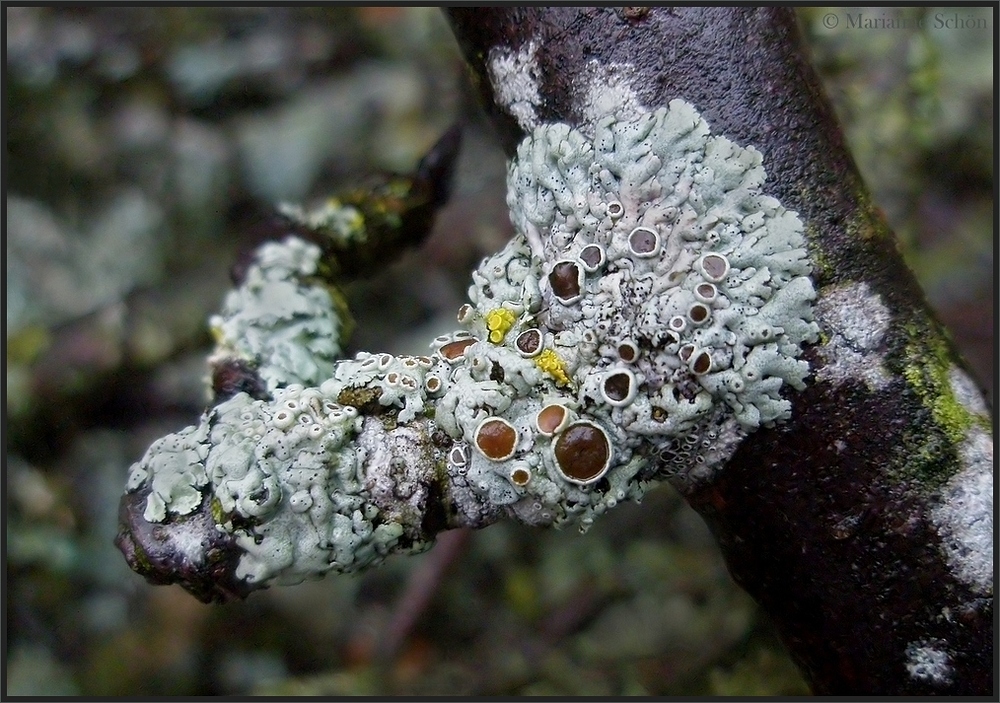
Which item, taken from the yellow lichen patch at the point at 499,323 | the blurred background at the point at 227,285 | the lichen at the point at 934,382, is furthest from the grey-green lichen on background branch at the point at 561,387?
the blurred background at the point at 227,285

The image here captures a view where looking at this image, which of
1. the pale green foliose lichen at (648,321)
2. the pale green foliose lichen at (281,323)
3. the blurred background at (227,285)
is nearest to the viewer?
the pale green foliose lichen at (648,321)

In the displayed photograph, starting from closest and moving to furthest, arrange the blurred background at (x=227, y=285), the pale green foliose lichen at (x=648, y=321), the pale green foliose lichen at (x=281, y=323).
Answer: the pale green foliose lichen at (x=648, y=321) < the pale green foliose lichen at (x=281, y=323) < the blurred background at (x=227, y=285)

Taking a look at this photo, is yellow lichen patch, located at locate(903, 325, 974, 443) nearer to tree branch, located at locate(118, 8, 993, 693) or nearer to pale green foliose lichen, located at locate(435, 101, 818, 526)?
tree branch, located at locate(118, 8, 993, 693)

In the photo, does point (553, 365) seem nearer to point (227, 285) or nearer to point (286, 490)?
point (286, 490)

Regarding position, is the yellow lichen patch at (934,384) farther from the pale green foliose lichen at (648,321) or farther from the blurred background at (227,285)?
the blurred background at (227,285)

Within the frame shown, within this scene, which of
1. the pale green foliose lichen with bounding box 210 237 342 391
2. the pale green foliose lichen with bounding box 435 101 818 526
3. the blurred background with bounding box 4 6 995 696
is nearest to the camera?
the pale green foliose lichen with bounding box 435 101 818 526

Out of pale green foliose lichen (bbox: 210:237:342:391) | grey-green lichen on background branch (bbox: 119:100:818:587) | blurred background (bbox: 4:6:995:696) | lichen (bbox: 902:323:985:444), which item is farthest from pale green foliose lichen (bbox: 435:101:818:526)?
blurred background (bbox: 4:6:995:696)
